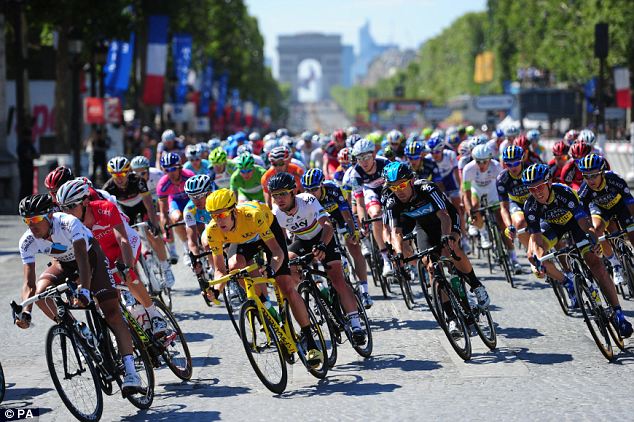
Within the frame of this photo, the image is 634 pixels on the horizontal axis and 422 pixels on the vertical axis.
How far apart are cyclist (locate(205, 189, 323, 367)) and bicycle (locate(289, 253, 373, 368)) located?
0.23m

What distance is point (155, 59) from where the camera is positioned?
141 feet

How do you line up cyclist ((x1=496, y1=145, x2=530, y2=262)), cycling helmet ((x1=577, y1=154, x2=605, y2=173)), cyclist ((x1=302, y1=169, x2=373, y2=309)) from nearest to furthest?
cycling helmet ((x1=577, y1=154, x2=605, y2=173)) < cyclist ((x1=302, y1=169, x2=373, y2=309)) < cyclist ((x1=496, y1=145, x2=530, y2=262))

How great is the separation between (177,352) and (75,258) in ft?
5.06

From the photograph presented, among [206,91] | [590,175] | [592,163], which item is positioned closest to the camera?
[592,163]

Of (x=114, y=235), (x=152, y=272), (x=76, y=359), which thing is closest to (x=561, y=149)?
(x=152, y=272)

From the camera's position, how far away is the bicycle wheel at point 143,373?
8906 millimetres

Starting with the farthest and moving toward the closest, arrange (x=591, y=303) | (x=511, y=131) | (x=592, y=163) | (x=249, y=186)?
(x=511, y=131) < (x=249, y=186) < (x=592, y=163) < (x=591, y=303)

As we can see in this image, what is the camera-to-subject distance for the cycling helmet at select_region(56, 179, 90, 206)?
933 cm

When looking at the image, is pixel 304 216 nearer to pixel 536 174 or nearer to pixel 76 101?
pixel 536 174

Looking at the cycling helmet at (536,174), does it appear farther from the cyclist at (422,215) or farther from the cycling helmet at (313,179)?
the cycling helmet at (313,179)

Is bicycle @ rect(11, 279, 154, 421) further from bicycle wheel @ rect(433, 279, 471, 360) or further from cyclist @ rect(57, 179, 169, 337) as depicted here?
bicycle wheel @ rect(433, 279, 471, 360)

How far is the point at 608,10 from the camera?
209 feet

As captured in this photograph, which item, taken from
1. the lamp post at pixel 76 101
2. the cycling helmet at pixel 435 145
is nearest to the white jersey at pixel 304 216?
the cycling helmet at pixel 435 145

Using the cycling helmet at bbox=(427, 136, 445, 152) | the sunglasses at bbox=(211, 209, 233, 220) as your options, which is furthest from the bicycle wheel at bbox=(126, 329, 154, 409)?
the cycling helmet at bbox=(427, 136, 445, 152)
